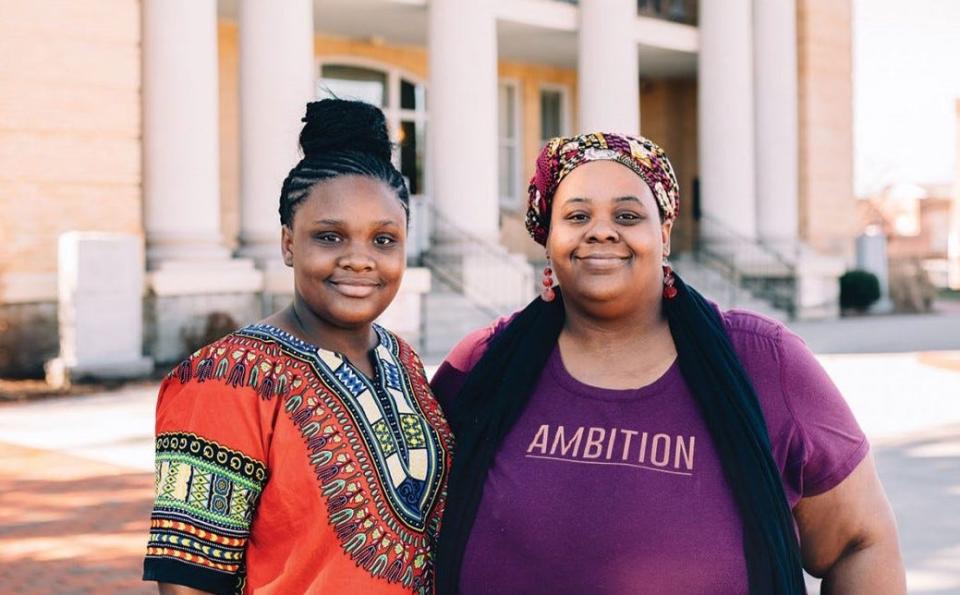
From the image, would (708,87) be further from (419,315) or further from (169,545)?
(169,545)

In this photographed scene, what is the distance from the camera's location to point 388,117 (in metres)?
18.0

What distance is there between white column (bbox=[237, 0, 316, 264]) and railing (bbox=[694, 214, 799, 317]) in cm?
993

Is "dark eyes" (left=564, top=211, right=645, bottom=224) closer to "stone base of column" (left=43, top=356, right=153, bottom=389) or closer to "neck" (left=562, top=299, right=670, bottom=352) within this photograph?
"neck" (left=562, top=299, right=670, bottom=352)

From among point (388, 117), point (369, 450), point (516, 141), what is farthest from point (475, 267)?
point (369, 450)

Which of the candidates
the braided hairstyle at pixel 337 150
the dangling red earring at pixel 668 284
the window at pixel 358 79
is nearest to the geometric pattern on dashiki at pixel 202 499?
the braided hairstyle at pixel 337 150

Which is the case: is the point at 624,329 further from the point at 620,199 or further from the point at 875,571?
the point at 875,571

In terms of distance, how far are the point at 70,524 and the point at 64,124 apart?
26.9 ft

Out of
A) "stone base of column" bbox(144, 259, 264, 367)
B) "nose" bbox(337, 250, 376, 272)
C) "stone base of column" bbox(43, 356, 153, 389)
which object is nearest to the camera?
"nose" bbox(337, 250, 376, 272)

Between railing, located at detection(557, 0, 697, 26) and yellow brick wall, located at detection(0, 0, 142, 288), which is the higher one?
railing, located at detection(557, 0, 697, 26)

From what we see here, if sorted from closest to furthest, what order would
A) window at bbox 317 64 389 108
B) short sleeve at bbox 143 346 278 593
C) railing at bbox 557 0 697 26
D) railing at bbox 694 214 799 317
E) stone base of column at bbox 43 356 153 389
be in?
1. short sleeve at bbox 143 346 278 593
2. stone base of column at bbox 43 356 153 389
3. window at bbox 317 64 389 108
4. railing at bbox 694 214 799 317
5. railing at bbox 557 0 697 26

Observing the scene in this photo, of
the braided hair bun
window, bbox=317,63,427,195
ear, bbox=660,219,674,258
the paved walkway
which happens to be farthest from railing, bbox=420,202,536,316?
the braided hair bun

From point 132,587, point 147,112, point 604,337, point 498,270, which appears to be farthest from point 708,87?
point 604,337

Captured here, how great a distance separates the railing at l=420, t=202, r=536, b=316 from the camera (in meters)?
17.3

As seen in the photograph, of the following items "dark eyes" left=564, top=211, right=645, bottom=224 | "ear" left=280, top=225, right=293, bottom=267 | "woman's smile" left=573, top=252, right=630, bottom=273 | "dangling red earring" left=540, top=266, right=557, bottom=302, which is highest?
→ "dark eyes" left=564, top=211, right=645, bottom=224
